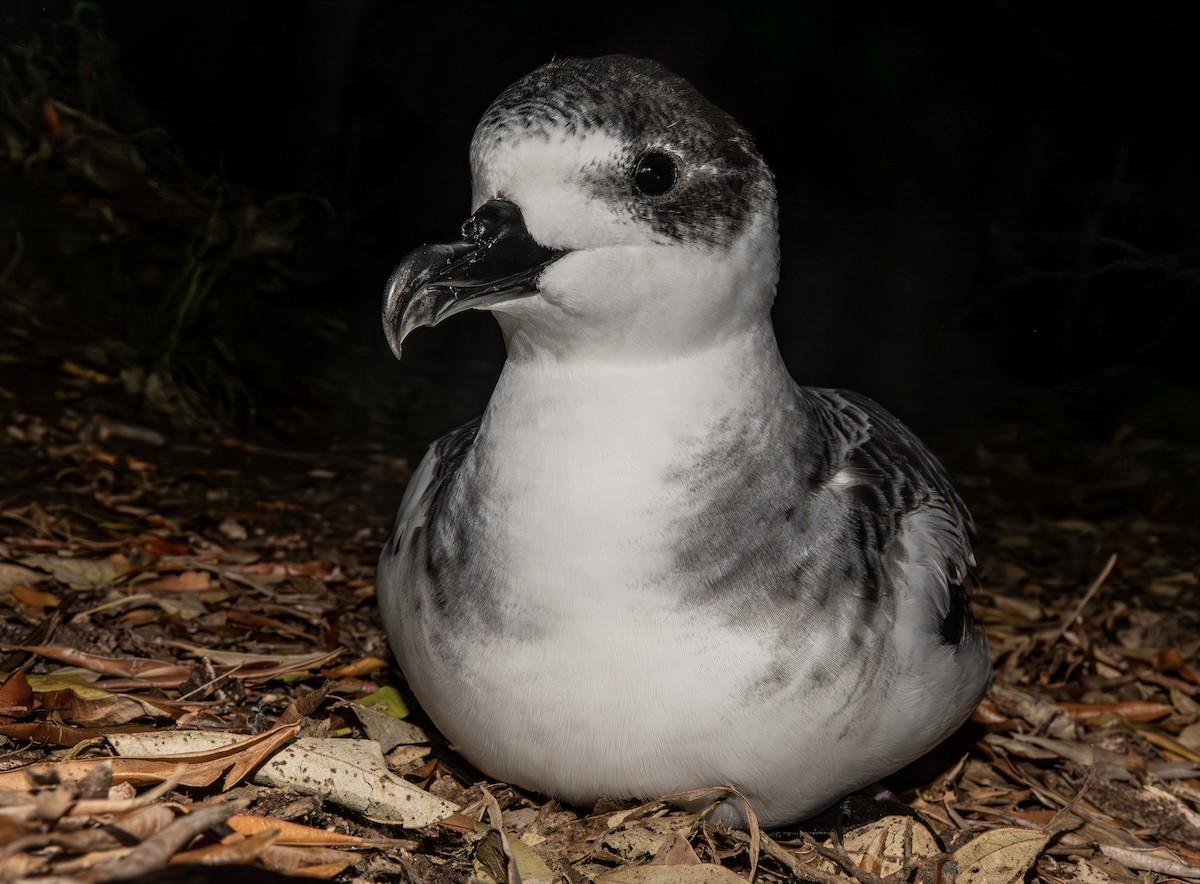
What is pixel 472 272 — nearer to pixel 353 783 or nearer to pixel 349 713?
pixel 353 783

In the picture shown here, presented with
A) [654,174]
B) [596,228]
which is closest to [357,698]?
[596,228]

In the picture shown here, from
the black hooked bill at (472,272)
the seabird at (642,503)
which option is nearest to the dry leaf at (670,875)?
the seabird at (642,503)

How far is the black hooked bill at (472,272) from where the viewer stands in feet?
8.62

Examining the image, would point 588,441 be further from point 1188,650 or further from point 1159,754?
point 1188,650

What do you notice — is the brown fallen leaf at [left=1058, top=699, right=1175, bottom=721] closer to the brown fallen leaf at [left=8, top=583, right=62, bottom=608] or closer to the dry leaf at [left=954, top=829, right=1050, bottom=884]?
the dry leaf at [left=954, top=829, right=1050, bottom=884]

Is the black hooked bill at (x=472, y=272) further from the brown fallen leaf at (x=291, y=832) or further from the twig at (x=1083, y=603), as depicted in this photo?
the twig at (x=1083, y=603)

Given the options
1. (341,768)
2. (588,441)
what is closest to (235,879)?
(341,768)

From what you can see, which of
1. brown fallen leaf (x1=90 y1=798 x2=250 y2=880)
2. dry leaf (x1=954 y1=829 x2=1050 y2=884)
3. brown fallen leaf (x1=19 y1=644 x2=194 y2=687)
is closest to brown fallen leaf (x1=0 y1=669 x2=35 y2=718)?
brown fallen leaf (x1=19 y1=644 x2=194 y2=687)

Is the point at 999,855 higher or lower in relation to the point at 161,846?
lower

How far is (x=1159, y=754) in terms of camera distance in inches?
169

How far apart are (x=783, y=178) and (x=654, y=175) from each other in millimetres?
1657

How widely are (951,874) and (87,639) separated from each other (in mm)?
2676

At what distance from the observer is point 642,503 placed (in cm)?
279

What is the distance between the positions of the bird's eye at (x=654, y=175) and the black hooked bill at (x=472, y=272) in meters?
0.23
